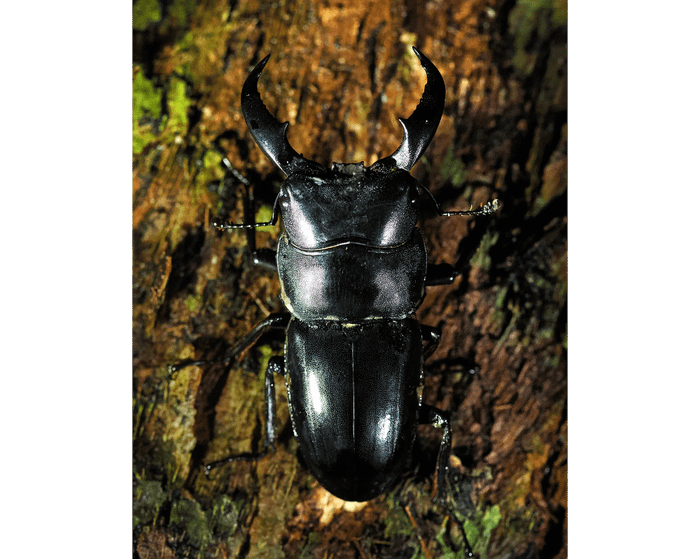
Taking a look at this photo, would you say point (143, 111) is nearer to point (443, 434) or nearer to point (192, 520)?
point (192, 520)

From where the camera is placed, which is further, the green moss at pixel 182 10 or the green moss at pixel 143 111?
the green moss at pixel 182 10

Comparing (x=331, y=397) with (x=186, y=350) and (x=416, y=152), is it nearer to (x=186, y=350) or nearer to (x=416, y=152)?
(x=186, y=350)

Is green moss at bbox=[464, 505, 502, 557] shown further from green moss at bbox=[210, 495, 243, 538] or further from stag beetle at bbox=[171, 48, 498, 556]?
green moss at bbox=[210, 495, 243, 538]

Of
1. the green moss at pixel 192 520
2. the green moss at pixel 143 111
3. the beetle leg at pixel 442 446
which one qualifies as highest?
the green moss at pixel 143 111

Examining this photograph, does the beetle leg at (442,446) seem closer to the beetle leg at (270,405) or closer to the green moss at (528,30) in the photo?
the beetle leg at (270,405)

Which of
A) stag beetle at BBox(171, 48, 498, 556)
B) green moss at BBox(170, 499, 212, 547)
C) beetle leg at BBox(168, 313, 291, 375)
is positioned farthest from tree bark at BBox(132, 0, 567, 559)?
stag beetle at BBox(171, 48, 498, 556)

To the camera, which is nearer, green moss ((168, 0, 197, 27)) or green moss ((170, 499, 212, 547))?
green moss ((170, 499, 212, 547))

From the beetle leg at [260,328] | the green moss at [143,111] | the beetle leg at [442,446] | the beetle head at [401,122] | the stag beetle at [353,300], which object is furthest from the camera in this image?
the green moss at [143,111]

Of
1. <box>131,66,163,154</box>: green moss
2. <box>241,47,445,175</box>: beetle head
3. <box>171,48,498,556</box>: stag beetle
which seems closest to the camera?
<box>171,48,498,556</box>: stag beetle

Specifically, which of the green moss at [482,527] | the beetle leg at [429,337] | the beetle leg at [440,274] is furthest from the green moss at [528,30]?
the green moss at [482,527]
